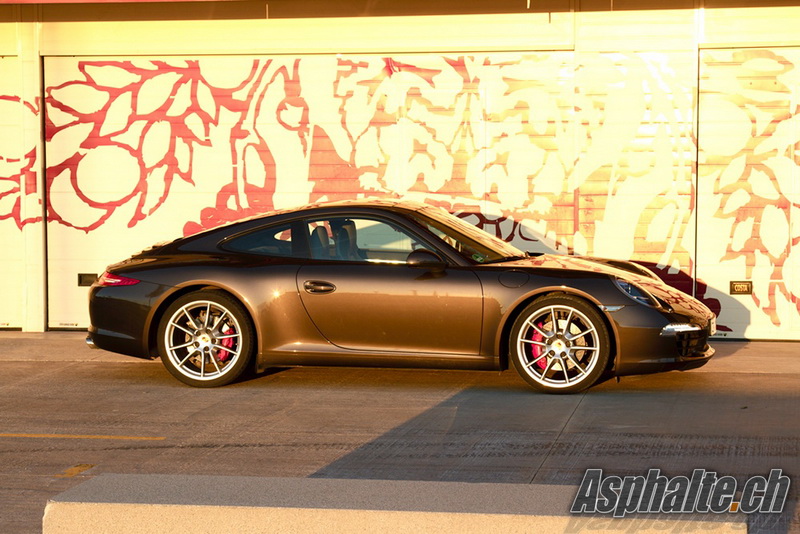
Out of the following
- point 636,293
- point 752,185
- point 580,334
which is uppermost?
point 752,185

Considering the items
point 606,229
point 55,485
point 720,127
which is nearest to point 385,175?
point 606,229

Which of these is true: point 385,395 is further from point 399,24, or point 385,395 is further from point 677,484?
point 399,24

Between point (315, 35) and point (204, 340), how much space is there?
14.7 ft

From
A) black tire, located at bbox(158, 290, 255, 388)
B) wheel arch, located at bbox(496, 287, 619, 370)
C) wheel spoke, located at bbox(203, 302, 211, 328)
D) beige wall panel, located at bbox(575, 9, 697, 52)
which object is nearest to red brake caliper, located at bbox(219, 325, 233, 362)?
black tire, located at bbox(158, 290, 255, 388)

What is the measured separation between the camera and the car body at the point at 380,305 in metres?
8.16

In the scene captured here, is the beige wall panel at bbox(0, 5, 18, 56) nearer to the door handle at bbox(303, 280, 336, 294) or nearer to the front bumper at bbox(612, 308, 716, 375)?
the door handle at bbox(303, 280, 336, 294)

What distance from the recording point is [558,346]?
816cm

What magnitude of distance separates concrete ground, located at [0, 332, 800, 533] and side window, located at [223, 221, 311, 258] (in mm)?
1006

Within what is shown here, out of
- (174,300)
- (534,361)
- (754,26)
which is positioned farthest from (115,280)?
(754,26)

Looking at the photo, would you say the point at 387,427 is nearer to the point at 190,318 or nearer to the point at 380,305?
the point at 380,305

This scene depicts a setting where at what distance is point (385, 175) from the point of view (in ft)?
39.2

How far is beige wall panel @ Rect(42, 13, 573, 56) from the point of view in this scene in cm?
1167

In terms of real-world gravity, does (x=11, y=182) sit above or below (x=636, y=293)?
above

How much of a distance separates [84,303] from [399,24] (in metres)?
4.39
